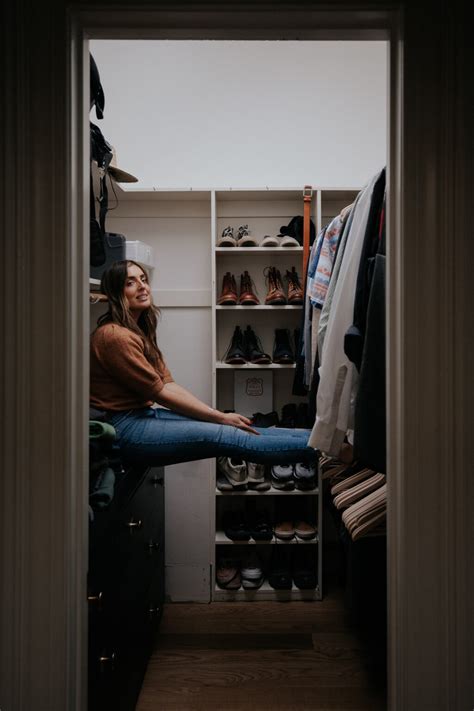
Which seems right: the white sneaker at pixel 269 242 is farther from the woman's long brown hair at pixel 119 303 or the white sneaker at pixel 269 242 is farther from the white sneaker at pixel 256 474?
the white sneaker at pixel 256 474

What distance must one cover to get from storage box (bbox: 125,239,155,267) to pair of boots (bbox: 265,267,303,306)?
639 millimetres

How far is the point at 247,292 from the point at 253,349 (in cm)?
30

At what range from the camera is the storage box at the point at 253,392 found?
9.46 ft

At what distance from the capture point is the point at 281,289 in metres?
2.70

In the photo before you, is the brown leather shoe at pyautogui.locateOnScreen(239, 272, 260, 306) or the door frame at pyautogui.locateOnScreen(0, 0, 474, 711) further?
the brown leather shoe at pyautogui.locateOnScreen(239, 272, 260, 306)

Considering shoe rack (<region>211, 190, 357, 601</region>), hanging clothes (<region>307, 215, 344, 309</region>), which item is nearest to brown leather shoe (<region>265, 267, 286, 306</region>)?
shoe rack (<region>211, 190, 357, 601</region>)

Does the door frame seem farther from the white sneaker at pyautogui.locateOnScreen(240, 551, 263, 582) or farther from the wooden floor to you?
the white sneaker at pyautogui.locateOnScreen(240, 551, 263, 582)

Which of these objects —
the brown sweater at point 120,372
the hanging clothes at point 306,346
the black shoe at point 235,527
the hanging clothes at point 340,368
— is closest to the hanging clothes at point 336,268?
the hanging clothes at point 340,368

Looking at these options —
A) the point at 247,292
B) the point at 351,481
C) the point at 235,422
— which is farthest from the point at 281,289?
the point at 351,481

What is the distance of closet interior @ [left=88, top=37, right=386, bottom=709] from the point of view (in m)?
2.26
